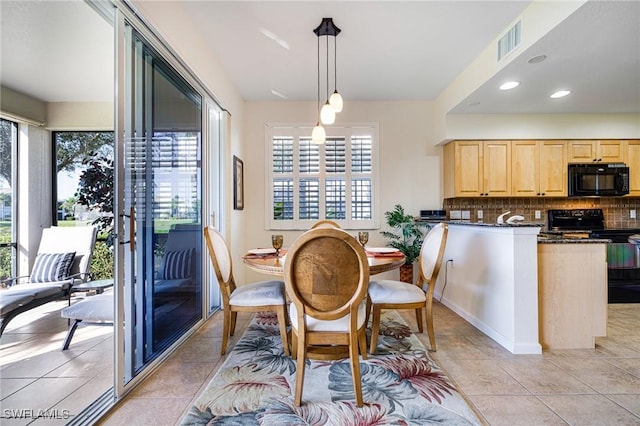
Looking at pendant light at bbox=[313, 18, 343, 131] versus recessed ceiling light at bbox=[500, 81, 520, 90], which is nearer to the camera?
pendant light at bbox=[313, 18, 343, 131]

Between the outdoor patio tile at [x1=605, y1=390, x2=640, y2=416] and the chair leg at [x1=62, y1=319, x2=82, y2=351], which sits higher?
the chair leg at [x1=62, y1=319, x2=82, y2=351]

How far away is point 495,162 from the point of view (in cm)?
429

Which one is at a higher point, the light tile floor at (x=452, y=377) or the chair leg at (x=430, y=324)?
the chair leg at (x=430, y=324)

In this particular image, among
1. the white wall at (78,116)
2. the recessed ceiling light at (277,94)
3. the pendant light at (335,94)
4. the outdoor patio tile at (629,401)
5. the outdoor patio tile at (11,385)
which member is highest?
the recessed ceiling light at (277,94)

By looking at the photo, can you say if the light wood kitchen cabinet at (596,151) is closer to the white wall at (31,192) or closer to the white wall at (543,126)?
the white wall at (543,126)

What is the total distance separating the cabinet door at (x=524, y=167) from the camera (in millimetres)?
4293

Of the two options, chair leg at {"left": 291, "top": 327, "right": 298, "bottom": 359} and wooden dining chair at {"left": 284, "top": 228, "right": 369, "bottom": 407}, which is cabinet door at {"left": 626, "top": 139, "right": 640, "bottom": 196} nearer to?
wooden dining chair at {"left": 284, "top": 228, "right": 369, "bottom": 407}

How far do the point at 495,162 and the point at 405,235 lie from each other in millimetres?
1580

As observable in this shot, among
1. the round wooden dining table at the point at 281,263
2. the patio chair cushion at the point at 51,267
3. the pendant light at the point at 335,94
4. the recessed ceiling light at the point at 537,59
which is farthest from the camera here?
the recessed ceiling light at the point at 537,59

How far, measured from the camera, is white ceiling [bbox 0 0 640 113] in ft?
7.00

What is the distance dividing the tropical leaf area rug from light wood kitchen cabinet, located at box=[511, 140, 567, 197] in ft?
10.1

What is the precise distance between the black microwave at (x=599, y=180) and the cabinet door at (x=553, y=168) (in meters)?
0.12

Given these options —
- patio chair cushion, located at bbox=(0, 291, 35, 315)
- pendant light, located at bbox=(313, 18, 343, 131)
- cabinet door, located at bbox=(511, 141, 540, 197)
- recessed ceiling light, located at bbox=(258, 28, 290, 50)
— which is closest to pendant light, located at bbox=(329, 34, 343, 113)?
pendant light, located at bbox=(313, 18, 343, 131)

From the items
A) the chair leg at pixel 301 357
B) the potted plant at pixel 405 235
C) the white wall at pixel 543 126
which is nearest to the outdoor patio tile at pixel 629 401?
the chair leg at pixel 301 357
